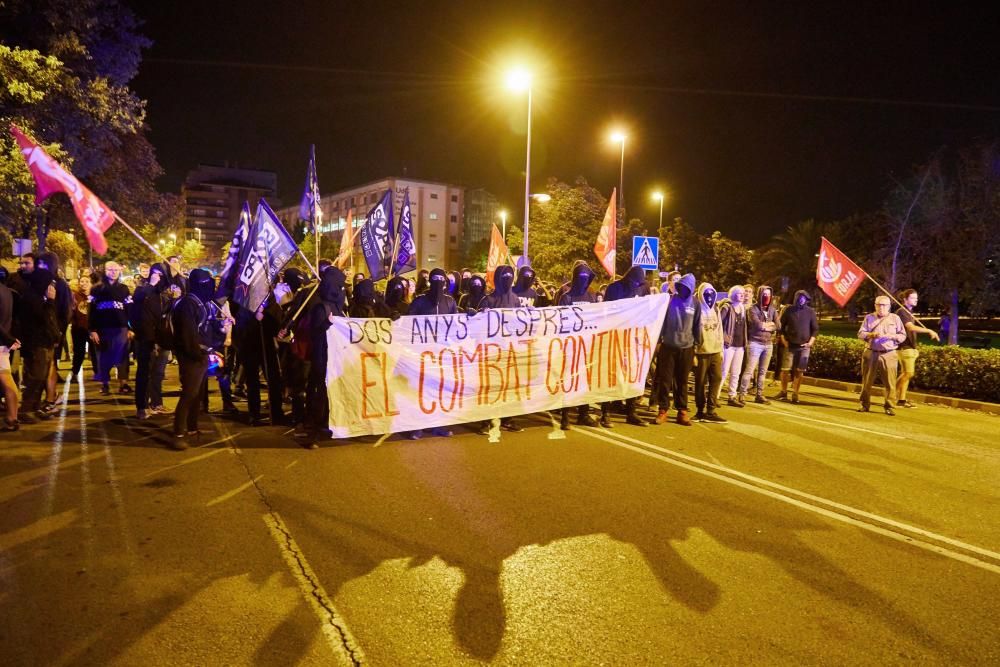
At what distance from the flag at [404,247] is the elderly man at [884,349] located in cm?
729

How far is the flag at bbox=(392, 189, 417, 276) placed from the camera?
11438mm

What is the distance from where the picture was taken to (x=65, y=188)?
778cm

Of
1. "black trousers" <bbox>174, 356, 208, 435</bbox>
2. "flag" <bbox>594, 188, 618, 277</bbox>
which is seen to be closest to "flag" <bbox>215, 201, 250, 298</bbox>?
"black trousers" <bbox>174, 356, 208, 435</bbox>

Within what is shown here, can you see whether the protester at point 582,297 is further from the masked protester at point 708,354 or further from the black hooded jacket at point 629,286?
the masked protester at point 708,354

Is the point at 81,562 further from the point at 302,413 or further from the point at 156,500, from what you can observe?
the point at 302,413

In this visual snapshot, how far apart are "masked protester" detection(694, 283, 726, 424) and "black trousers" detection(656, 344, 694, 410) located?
179 millimetres

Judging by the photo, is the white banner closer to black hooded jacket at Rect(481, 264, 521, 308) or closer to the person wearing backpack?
black hooded jacket at Rect(481, 264, 521, 308)

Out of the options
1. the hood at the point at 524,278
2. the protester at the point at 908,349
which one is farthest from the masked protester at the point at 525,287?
the protester at the point at 908,349

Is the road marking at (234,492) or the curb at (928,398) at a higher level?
the curb at (928,398)

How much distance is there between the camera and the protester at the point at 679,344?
853cm

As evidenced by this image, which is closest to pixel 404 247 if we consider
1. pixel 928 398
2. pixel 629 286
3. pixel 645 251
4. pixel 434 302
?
pixel 434 302

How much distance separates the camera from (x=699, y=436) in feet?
25.8

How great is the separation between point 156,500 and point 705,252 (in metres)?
30.5

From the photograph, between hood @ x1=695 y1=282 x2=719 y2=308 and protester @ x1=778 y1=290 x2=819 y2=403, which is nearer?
hood @ x1=695 y1=282 x2=719 y2=308
